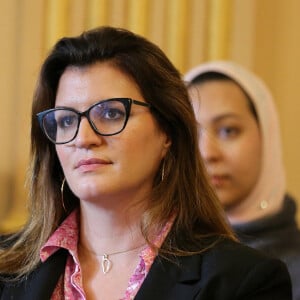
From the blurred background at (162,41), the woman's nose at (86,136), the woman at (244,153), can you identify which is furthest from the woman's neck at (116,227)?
the woman at (244,153)

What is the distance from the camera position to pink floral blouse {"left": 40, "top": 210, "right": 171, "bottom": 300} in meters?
1.34

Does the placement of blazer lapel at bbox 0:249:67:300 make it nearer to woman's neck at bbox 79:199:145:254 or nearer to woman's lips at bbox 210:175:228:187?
woman's neck at bbox 79:199:145:254

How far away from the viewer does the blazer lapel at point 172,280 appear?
127 centimetres

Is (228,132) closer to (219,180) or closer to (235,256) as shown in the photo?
(219,180)

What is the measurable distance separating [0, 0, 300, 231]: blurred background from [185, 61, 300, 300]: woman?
10.4 inches

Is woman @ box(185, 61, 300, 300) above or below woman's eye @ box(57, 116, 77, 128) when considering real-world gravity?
below

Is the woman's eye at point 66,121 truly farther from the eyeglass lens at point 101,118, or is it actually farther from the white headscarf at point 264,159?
the white headscarf at point 264,159

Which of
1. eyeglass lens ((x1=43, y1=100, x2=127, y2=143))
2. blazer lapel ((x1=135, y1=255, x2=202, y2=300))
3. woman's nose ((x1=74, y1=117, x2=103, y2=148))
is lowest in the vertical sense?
blazer lapel ((x1=135, y1=255, x2=202, y2=300))

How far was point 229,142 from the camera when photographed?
2076 mm

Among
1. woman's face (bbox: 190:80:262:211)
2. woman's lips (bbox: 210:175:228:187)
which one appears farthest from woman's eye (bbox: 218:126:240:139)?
woman's lips (bbox: 210:175:228:187)

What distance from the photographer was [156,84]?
1396 millimetres

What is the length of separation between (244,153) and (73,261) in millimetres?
803

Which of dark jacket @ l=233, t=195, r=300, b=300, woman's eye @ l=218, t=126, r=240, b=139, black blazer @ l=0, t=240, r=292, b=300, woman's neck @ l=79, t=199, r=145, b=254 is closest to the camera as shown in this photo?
black blazer @ l=0, t=240, r=292, b=300

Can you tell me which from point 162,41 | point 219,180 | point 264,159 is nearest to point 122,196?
point 219,180
